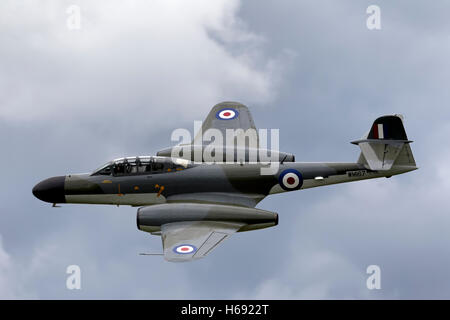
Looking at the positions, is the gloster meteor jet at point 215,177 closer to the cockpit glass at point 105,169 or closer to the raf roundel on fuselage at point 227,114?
the cockpit glass at point 105,169

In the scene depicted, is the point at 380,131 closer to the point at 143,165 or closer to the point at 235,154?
the point at 235,154

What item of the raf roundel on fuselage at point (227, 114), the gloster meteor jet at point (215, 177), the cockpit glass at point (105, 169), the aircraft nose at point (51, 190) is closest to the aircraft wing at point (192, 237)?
the gloster meteor jet at point (215, 177)

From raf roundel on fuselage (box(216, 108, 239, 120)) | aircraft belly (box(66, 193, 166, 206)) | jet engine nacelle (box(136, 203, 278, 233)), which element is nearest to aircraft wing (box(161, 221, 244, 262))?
jet engine nacelle (box(136, 203, 278, 233))

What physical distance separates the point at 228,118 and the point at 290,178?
233 inches

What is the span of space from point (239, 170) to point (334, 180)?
399 cm

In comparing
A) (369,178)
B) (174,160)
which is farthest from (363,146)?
(174,160)

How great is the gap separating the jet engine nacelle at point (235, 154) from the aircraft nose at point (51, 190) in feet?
15.6

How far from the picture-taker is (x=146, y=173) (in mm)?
30953

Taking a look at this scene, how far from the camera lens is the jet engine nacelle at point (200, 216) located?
28875 mm

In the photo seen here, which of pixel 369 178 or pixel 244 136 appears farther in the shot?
pixel 244 136

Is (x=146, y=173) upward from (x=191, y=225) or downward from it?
upward

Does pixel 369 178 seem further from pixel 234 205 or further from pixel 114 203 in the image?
pixel 114 203

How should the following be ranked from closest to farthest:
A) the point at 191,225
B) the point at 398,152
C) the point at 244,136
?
the point at 191,225 → the point at 398,152 → the point at 244,136

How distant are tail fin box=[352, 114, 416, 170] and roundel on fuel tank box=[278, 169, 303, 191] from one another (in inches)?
112
